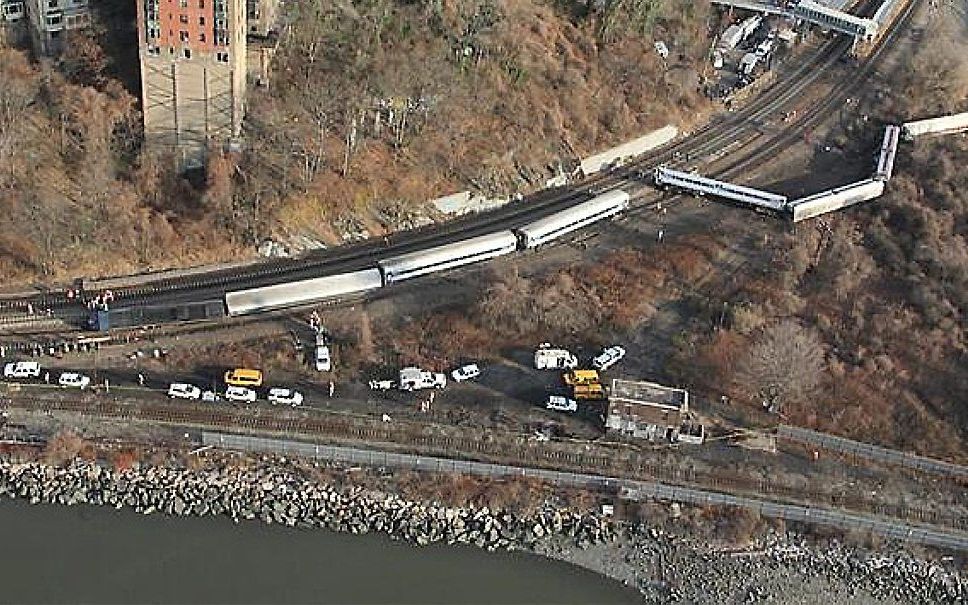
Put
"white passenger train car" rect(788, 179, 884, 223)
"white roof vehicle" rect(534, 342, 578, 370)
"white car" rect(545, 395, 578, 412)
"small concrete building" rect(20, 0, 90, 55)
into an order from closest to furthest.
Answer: "white car" rect(545, 395, 578, 412)
"white roof vehicle" rect(534, 342, 578, 370)
"small concrete building" rect(20, 0, 90, 55)
"white passenger train car" rect(788, 179, 884, 223)

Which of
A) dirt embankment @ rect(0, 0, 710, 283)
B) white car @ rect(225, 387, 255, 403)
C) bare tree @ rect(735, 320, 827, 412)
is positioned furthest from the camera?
dirt embankment @ rect(0, 0, 710, 283)

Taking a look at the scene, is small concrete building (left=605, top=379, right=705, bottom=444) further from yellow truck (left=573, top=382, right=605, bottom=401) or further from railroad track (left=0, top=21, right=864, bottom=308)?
railroad track (left=0, top=21, right=864, bottom=308)

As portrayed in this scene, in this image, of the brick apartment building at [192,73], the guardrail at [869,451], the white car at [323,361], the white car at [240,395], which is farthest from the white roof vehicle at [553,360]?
the brick apartment building at [192,73]

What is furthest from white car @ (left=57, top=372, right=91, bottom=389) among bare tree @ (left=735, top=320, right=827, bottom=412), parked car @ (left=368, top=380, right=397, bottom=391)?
bare tree @ (left=735, top=320, right=827, bottom=412)

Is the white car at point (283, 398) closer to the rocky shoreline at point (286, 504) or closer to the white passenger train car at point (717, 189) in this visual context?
the rocky shoreline at point (286, 504)

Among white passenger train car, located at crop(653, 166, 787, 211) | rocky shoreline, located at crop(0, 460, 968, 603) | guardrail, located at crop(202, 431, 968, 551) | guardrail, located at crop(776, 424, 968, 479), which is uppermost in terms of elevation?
white passenger train car, located at crop(653, 166, 787, 211)

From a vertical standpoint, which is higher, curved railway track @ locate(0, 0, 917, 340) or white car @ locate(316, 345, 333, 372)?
curved railway track @ locate(0, 0, 917, 340)

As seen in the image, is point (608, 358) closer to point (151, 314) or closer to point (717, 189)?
point (717, 189)
